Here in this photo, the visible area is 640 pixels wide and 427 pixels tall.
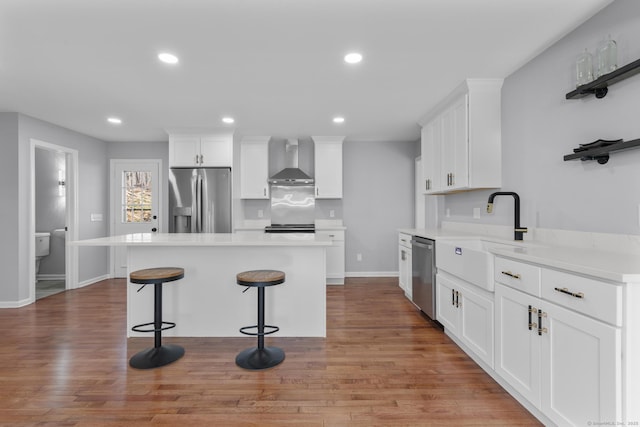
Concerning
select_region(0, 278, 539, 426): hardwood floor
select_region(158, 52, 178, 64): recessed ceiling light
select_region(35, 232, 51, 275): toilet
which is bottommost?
select_region(0, 278, 539, 426): hardwood floor

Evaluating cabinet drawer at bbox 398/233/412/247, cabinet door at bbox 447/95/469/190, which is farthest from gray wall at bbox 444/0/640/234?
cabinet drawer at bbox 398/233/412/247

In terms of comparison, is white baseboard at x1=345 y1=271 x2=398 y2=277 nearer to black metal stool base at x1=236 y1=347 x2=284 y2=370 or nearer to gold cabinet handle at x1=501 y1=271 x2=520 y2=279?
black metal stool base at x1=236 y1=347 x2=284 y2=370

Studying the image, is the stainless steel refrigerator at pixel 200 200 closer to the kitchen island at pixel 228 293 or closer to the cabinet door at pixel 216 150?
the cabinet door at pixel 216 150

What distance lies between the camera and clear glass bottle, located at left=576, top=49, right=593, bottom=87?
2006 millimetres

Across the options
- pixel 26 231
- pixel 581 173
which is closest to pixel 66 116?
pixel 26 231

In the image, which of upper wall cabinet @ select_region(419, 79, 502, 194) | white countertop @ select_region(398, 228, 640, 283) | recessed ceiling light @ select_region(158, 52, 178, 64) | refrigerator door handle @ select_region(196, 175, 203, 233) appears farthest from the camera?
refrigerator door handle @ select_region(196, 175, 203, 233)

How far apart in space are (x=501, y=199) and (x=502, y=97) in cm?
97

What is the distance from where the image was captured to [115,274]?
5.59 metres

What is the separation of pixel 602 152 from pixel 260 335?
8.44 feet

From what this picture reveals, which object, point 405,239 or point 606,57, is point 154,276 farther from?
point 606,57

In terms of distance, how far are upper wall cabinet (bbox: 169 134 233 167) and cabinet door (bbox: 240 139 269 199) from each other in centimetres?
48

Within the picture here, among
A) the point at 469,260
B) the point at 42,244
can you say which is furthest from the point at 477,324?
the point at 42,244

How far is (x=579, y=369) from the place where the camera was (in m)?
1.42

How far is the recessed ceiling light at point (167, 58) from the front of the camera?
249cm
